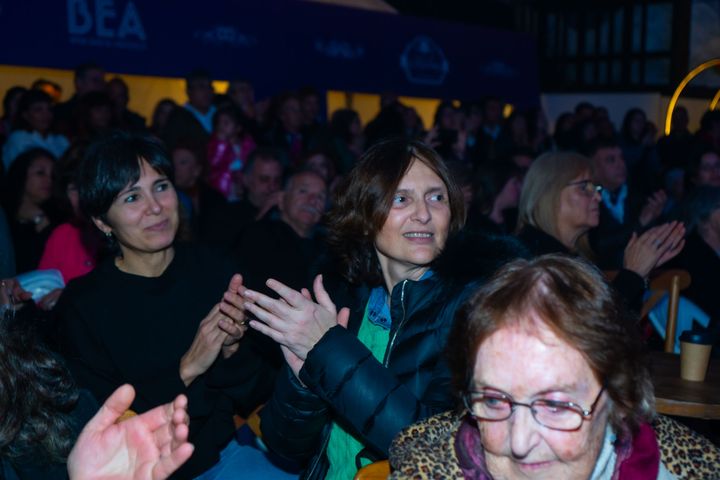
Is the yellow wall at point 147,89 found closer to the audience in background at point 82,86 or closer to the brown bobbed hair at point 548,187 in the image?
the audience in background at point 82,86

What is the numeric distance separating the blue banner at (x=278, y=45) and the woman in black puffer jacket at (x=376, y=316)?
269 inches

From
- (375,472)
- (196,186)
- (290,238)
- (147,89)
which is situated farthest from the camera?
(147,89)

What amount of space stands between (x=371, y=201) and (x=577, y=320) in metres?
1.01

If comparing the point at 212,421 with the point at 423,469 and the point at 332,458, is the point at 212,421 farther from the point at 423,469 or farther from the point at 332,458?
the point at 423,469

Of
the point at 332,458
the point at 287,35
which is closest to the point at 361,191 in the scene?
the point at 332,458

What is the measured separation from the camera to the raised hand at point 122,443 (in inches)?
62.1

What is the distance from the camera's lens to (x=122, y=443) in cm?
161

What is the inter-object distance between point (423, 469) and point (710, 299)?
9.35 feet

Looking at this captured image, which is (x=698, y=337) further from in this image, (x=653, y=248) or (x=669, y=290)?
(x=669, y=290)

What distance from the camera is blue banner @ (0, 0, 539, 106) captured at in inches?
331

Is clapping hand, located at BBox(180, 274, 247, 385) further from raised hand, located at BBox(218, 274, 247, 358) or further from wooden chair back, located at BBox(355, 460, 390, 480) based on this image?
wooden chair back, located at BBox(355, 460, 390, 480)

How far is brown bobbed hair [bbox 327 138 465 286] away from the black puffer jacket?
0.15 m

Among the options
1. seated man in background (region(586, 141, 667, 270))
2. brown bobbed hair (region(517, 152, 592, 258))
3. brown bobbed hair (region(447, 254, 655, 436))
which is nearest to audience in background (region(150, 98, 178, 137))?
seated man in background (region(586, 141, 667, 270))

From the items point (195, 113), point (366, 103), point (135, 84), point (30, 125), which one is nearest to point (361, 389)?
point (30, 125)
